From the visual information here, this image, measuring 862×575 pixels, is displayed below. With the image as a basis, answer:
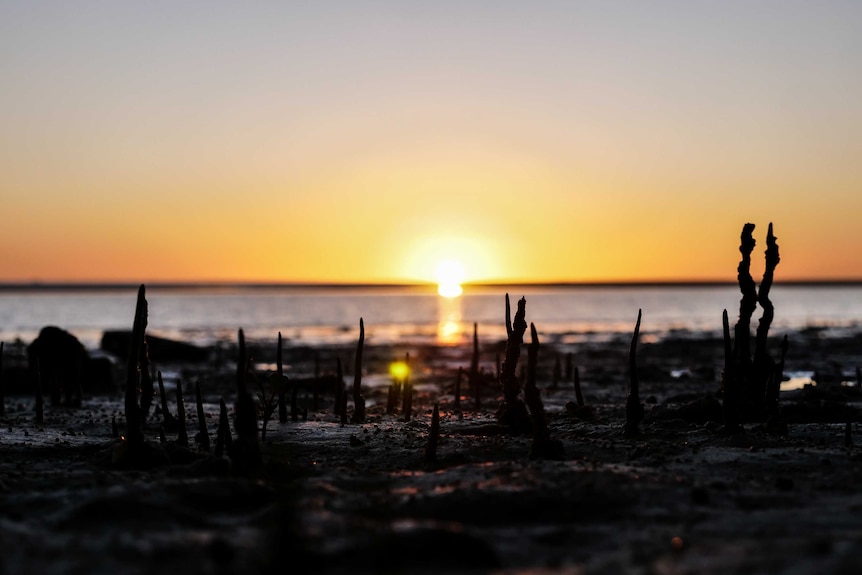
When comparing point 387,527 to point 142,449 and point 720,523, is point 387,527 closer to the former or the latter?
point 720,523

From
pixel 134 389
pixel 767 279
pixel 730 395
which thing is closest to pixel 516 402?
pixel 730 395

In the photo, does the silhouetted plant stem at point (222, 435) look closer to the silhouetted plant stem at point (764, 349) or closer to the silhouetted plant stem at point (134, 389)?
the silhouetted plant stem at point (134, 389)

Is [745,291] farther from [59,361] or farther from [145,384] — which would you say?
[59,361]

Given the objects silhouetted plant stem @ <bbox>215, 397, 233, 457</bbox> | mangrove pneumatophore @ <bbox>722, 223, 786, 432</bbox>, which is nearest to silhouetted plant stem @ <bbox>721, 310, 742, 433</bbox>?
mangrove pneumatophore @ <bbox>722, 223, 786, 432</bbox>

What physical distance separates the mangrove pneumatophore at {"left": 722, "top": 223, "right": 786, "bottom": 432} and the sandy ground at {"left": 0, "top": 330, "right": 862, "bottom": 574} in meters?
0.87

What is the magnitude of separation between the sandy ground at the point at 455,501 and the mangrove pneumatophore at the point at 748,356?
0.87 m

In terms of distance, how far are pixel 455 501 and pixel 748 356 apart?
10.7 meters

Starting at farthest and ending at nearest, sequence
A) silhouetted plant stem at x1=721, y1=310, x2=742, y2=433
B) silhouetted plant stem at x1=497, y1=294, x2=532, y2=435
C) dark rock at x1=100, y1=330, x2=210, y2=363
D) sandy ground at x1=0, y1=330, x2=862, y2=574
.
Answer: dark rock at x1=100, y1=330, x2=210, y2=363 < silhouetted plant stem at x1=497, y1=294, x2=532, y2=435 < silhouetted plant stem at x1=721, y1=310, x2=742, y2=433 < sandy ground at x1=0, y1=330, x2=862, y2=574

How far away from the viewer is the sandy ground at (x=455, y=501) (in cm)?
967

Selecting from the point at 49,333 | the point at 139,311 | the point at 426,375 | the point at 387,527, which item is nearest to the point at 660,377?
the point at 426,375

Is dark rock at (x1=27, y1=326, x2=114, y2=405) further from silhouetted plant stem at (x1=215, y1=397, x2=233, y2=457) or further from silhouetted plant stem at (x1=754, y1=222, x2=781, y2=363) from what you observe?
silhouetted plant stem at (x1=754, y1=222, x2=781, y2=363)

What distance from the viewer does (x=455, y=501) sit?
1230cm

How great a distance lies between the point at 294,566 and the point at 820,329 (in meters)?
82.7

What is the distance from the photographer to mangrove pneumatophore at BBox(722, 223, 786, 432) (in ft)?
64.3
